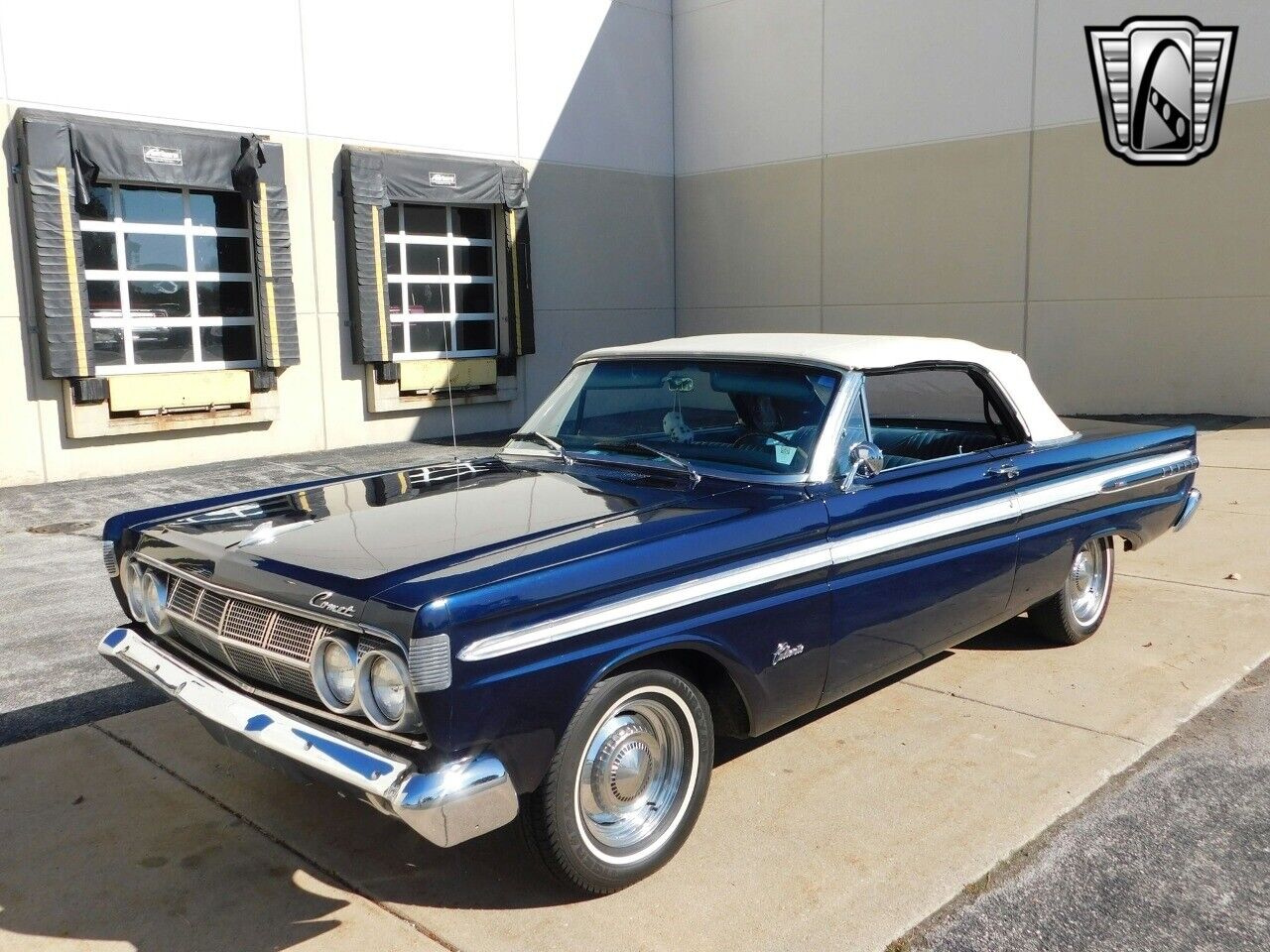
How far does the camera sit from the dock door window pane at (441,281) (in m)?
13.1

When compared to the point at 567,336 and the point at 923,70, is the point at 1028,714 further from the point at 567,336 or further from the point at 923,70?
the point at 923,70

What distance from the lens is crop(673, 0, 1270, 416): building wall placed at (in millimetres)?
12375

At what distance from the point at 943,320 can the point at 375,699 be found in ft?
41.7

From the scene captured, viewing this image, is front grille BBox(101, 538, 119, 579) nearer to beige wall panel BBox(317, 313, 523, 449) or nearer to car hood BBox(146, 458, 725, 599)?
car hood BBox(146, 458, 725, 599)

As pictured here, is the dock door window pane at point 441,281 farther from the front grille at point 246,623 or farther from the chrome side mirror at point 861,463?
the front grille at point 246,623

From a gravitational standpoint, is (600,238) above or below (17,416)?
above

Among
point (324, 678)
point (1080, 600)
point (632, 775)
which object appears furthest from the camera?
point (1080, 600)

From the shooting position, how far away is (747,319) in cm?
1606

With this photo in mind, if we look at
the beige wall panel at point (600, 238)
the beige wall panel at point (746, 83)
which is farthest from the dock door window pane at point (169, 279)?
the beige wall panel at point (746, 83)

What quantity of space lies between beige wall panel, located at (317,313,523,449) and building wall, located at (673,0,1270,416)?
4905 millimetres

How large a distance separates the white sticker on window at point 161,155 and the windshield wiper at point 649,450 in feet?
26.8

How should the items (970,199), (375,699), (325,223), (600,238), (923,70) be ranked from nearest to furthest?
(375,699), (325,223), (970,199), (923,70), (600,238)

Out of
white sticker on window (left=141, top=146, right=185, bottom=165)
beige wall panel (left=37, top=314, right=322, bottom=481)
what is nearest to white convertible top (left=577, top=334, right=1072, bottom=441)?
white sticker on window (left=141, top=146, right=185, bottom=165)

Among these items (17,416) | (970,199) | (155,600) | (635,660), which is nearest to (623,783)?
(635,660)
